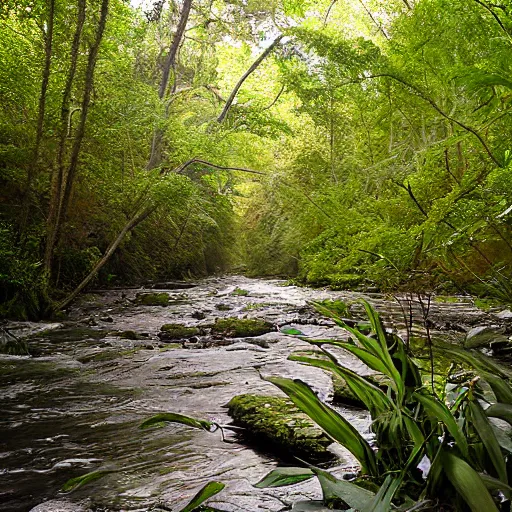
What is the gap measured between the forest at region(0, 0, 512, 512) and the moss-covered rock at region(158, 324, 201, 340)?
0.13ft

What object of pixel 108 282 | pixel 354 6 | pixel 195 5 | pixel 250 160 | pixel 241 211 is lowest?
pixel 108 282

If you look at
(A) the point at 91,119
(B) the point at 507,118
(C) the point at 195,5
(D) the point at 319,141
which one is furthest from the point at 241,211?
(B) the point at 507,118

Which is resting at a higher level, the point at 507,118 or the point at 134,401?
the point at 507,118

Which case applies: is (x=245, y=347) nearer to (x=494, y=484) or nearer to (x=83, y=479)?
(x=83, y=479)

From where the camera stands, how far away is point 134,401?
269 cm

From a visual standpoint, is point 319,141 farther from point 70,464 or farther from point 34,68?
point 70,464

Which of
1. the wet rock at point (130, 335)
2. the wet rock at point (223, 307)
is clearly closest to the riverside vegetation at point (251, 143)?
the wet rock at point (130, 335)

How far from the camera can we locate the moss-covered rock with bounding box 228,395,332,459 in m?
1.84

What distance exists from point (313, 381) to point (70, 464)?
1.64 m

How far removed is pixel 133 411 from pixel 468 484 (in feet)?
6.32

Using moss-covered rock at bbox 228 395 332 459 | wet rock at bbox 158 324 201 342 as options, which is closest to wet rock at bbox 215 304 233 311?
wet rock at bbox 158 324 201 342

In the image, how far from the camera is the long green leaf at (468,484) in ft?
3.05

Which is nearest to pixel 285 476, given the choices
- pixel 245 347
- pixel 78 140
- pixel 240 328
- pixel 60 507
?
pixel 60 507

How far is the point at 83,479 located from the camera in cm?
144
